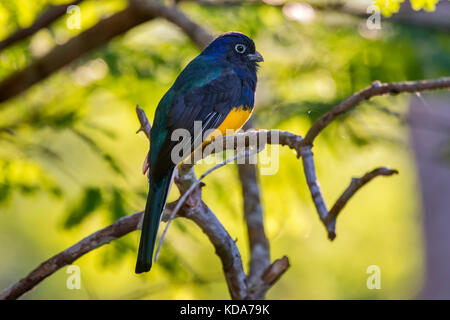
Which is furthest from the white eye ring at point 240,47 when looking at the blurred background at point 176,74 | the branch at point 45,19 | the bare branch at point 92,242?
the branch at point 45,19

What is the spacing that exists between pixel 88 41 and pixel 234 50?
2.11 m

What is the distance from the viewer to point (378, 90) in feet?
9.34

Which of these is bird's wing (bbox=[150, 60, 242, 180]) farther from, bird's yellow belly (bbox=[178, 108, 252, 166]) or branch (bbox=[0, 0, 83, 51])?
branch (bbox=[0, 0, 83, 51])

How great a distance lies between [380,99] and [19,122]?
310 centimetres

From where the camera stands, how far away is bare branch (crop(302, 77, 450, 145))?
2.81 meters

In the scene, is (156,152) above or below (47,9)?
below

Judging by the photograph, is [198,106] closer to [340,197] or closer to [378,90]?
[378,90]

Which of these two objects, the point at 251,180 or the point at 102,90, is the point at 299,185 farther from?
the point at 102,90

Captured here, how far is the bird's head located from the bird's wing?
141 mm

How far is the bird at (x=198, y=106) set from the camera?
10.5 ft

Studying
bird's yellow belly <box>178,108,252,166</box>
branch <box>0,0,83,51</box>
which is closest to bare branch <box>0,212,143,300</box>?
bird's yellow belly <box>178,108,252,166</box>

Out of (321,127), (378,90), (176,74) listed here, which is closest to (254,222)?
(321,127)

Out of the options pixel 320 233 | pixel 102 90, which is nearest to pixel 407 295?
pixel 320 233

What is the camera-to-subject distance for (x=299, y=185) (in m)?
5.79
